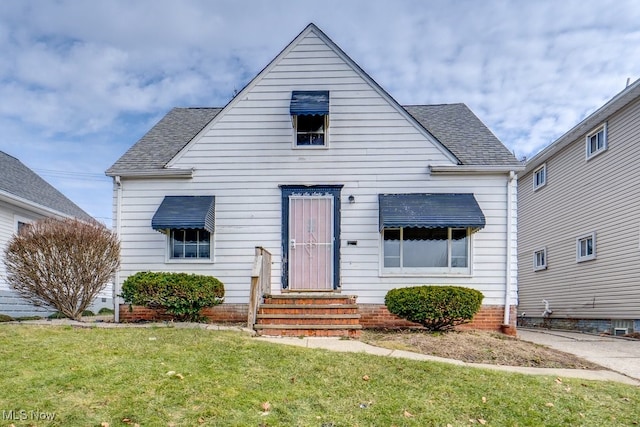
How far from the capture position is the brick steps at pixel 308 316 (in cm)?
786

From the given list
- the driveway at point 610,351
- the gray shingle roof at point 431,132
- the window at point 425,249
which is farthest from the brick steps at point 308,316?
the gray shingle roof at point 431,132

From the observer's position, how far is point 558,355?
712cm

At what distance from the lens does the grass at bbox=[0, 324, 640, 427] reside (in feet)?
13.3

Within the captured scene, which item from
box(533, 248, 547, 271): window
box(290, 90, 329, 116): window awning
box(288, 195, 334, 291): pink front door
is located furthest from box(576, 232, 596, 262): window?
box(290, 90, 329, 116): window awning

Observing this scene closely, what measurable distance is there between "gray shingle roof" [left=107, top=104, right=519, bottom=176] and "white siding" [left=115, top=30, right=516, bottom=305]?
1.46 ft

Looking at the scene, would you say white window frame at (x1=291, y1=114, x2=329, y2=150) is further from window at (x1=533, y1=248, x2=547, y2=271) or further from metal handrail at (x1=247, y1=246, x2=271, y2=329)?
window at (x1=533, y1=248, x2=547, y2=271)

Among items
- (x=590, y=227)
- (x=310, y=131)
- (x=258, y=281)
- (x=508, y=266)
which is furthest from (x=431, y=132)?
(x=590, y=227)

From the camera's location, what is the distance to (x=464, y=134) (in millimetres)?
11164

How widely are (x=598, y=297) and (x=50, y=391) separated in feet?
43.6

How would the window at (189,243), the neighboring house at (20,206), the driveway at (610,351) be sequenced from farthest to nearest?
the neighboring house at (20,206), the window at (189,243), the driveway at (610,351)

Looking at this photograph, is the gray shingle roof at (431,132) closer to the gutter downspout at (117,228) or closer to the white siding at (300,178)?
the gutter downspout at (117,228)

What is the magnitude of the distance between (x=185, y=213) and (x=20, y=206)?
26.7 feet

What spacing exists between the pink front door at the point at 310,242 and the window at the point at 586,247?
817 cm

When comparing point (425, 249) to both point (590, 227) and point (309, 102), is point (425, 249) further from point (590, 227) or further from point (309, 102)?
point (590, 227)
